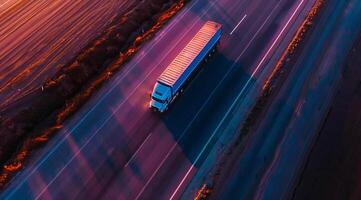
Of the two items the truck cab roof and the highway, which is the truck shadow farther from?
the highway

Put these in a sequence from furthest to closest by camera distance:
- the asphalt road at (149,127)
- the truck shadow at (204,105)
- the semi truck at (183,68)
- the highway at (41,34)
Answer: the highway at (41,34), the semi truck at (183,68), the truck shadow at (204,105), the asphalt road at (149,127)

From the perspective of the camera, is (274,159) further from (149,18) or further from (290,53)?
(149,18)

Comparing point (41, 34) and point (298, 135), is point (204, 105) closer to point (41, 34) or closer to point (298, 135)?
point (298, 135)

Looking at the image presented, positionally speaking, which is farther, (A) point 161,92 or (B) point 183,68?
(B) point 183,68

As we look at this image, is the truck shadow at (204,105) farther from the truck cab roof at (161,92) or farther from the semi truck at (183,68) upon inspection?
the truck cab roof at (161,92)

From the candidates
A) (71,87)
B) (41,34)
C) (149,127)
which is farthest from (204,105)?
(41,34)

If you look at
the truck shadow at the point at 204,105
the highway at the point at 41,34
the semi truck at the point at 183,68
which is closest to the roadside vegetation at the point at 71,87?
the highway at the point at 41,34
